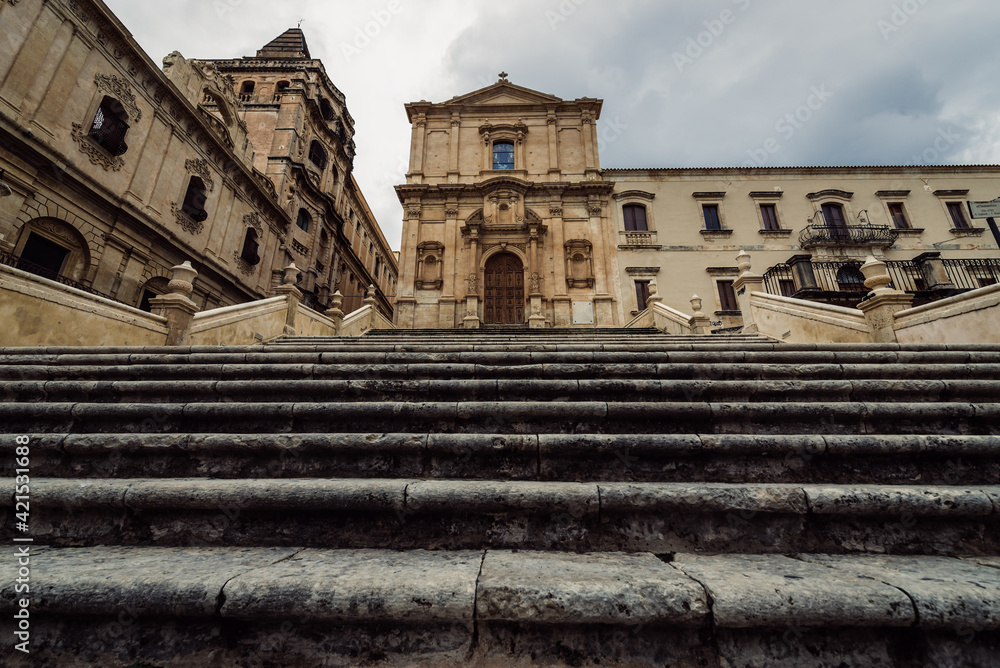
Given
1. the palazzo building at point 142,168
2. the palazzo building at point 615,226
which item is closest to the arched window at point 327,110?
the palazzo building at point 142,168

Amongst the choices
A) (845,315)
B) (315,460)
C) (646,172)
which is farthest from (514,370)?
(646,172)

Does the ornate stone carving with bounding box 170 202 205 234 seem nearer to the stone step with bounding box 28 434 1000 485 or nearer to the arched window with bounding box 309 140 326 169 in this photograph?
the arched window with bounding box 309 140 326 169

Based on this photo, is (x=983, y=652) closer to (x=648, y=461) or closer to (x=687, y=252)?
(x=648, y=461)

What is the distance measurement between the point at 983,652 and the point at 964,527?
0.88 metres

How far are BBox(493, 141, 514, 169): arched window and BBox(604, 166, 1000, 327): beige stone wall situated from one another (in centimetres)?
466

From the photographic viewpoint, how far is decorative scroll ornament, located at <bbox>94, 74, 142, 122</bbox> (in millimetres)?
11783

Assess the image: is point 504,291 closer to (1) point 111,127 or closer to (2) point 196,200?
(2) point 196,200

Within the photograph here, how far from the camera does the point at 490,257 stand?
1633cm

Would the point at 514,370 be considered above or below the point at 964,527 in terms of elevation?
above

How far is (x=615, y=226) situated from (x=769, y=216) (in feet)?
24.1

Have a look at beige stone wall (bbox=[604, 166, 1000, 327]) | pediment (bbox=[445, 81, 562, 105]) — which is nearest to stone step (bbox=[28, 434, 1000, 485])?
beige stone wall (bbox=[604, 166, 1000, 327])

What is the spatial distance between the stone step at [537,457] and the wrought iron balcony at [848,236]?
18.7m

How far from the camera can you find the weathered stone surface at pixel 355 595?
1.37m

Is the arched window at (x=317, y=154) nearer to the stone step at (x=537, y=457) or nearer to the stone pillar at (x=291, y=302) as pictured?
the stone pillar at (x=291, y=302)
